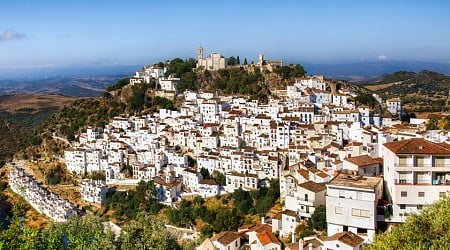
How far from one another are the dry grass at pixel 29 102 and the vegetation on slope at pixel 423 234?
81.3 metres

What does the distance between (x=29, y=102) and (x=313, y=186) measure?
3266 inches

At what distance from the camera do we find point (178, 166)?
3077cm

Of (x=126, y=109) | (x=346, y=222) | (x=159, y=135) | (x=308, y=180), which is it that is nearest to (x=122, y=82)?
(x=126, y=109)

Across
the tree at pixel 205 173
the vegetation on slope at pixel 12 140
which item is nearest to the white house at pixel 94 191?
the tree at pixel 205 173

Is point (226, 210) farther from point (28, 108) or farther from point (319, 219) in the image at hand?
point (28, 108)

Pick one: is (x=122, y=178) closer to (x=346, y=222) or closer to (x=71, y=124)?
(x=71, y=124)

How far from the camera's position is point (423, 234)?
372 inches

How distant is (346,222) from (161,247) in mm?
5697

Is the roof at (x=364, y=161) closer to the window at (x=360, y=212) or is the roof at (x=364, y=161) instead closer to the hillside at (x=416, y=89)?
the window at (x=360, y=212)

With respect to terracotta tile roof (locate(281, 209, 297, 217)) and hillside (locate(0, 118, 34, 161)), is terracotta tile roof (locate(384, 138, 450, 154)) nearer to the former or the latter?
terracotta tile roof (locate(281, 209, 297, 217))

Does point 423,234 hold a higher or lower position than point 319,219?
higher

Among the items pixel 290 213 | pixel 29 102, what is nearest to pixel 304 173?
pixel 290 213

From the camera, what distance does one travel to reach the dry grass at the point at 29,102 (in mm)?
85812

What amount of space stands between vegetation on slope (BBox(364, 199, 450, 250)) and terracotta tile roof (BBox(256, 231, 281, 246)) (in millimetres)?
8173
